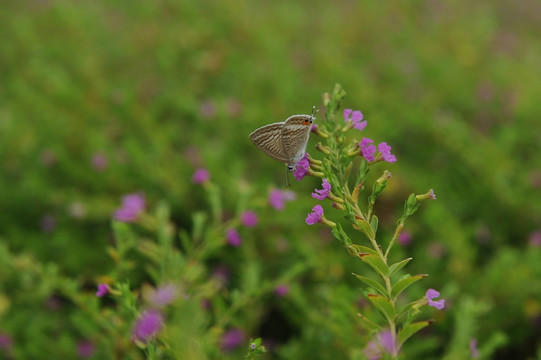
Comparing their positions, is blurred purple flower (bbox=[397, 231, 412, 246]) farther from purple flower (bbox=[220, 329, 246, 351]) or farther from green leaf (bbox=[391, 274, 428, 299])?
green leaf (bbox=[391, 274, 428, 299])

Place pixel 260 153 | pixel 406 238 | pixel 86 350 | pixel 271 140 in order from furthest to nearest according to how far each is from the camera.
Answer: pixel 260 153
pixel 406 238
pixel 86 350
pixel 271 140

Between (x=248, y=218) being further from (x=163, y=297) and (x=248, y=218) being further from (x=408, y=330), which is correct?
(x=408, y=330)

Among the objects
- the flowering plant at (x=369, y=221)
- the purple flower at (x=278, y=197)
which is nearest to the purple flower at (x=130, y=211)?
the purple flower at (x=278, y=197)

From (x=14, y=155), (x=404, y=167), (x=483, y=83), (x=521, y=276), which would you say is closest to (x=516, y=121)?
(x=483, y=83)

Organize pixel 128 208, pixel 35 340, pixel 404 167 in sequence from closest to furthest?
pixel 128 208 < pixel 35 340 < pixel 404 167

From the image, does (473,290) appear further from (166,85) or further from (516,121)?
(166,85)

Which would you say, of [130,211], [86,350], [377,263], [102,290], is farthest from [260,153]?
[377,263]

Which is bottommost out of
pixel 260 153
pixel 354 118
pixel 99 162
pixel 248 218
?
pixel 354 118
